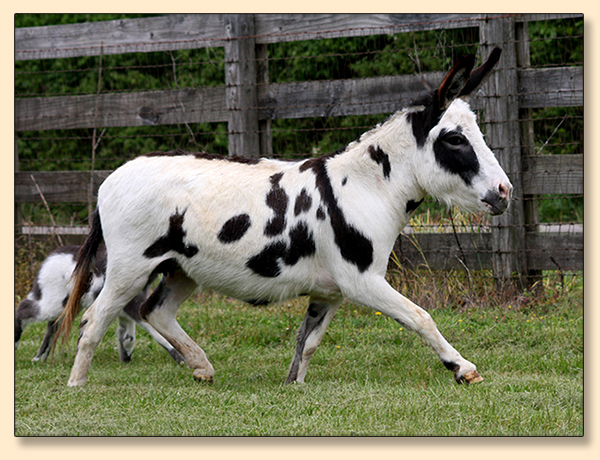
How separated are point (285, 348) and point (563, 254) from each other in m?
3.06

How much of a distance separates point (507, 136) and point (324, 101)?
2031 millimetres

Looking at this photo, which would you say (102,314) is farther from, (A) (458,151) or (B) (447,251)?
(B) (447,251)

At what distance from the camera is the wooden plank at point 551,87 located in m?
7.28

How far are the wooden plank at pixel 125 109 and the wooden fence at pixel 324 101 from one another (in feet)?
0.04

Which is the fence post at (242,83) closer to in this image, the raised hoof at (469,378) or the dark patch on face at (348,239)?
the dark patch on face at (348,239)

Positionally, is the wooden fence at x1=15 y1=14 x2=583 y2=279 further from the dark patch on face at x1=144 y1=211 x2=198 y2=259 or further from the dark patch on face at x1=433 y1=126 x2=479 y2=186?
the dark patch on face at x1=144 y1=211 x2=198 y2=259

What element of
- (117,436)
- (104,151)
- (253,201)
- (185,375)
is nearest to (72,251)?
(185,375)

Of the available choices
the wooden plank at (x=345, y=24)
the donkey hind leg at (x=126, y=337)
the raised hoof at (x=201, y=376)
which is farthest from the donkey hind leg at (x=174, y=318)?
the wooden plank at (x=345, y=24)

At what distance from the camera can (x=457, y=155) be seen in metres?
4.82

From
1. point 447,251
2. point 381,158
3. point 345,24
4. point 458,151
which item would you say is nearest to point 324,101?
point 345,24

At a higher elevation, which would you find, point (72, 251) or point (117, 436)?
point (72, 251)

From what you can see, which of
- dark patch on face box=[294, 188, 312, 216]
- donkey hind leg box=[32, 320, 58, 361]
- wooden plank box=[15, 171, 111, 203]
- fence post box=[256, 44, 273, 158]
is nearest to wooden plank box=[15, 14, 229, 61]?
fence post box=[256, 44, 273, 158]

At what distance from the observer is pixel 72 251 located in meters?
6.92

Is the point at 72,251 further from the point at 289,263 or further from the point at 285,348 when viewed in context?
the point at 289,263
